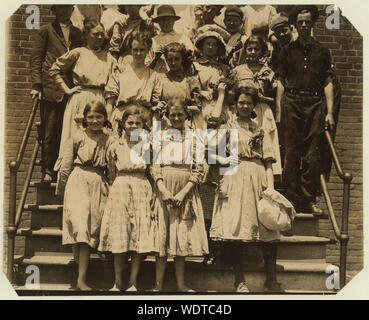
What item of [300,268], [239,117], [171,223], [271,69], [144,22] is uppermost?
[144,22]

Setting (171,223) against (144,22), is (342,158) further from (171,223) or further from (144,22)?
(144,22)

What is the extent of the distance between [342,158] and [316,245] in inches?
41.2

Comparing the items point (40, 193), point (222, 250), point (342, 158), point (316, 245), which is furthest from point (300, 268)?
point (40, 193)

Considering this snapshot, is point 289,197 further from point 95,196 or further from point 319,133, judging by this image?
point 95,196

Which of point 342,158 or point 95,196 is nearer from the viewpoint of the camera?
point 95,196

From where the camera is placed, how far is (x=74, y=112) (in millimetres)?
7848

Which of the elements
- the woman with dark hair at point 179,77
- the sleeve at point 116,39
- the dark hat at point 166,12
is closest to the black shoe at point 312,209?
the woman with dark hair at point 179,77

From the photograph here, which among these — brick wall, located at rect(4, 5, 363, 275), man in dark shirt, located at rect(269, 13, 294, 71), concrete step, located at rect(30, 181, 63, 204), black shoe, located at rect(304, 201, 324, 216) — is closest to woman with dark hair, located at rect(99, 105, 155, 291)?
concrete step, located at rect(30, 181, 63, 204)

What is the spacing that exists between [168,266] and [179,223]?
533mm

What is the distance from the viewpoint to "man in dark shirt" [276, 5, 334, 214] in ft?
26.3

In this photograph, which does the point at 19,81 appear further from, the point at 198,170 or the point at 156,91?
the point at 198,170

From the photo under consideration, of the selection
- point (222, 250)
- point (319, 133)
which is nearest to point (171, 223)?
point (222, 250)

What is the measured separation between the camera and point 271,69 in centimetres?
799

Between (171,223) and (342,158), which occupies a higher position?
(342,158)
